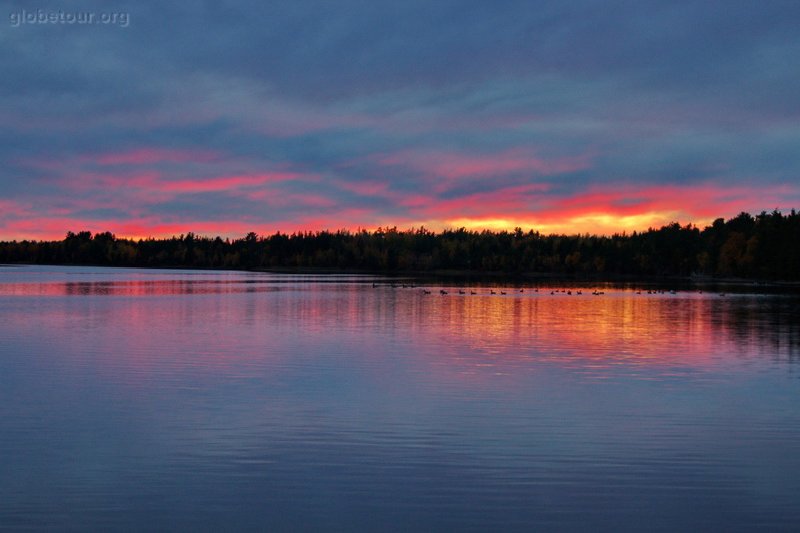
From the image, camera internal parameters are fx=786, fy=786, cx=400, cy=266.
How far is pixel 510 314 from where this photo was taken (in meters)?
59.7

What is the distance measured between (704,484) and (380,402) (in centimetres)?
971

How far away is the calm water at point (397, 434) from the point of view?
12797 mm

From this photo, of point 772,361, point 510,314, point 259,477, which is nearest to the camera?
point 259,477

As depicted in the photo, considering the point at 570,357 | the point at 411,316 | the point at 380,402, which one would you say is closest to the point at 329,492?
the point at 380,402

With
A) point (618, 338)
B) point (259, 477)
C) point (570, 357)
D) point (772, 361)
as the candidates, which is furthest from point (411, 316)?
point (259, 477)

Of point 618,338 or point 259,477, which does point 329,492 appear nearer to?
point 259,477

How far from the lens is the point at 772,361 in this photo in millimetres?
31344

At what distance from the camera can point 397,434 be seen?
17891mm

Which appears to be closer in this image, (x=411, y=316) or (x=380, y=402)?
(x=380, y=402)

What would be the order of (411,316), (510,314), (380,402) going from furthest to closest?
(510,314), (411,316), (380,402)

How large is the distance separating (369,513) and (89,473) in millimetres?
5604

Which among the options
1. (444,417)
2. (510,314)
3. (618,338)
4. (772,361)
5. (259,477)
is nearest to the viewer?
(259,477)

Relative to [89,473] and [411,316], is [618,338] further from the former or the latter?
[89,473]

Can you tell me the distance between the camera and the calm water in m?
12.8
